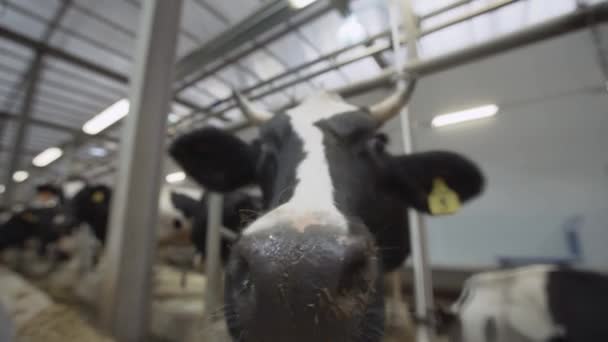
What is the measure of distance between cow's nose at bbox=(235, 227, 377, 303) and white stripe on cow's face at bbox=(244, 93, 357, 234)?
35 mm

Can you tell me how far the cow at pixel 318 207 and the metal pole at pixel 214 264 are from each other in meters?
0.72

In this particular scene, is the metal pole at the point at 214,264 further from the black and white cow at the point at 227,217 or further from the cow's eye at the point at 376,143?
the cow's eye at the point at 376,143

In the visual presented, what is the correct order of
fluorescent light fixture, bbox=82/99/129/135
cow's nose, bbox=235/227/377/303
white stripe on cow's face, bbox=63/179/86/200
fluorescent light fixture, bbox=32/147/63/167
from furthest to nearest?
fluorescent light fixture, bbox=32/147/63/167 → white stripe on cow's face, bbox=63/179/86/200 → fluorescent light fixture, bbox=82/99/129/135 → cow's nose, bbox=235/227/377/303

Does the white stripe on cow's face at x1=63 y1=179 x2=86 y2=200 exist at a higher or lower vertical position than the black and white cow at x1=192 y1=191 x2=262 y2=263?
higher

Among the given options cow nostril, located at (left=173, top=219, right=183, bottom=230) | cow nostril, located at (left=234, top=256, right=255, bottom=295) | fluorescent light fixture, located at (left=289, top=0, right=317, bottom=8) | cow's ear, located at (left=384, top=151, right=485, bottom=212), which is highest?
fluorescent light fixture, located at (left=289, top=0, right=317, bottom=8)

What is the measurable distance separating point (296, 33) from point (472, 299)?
3.23m

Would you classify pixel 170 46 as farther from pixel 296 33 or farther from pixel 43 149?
pixel 43 149

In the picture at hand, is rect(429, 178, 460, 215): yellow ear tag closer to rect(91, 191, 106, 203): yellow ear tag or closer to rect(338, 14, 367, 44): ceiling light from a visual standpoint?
rect(338, 14, 367, 44): ceiling light

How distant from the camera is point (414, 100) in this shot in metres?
1.92

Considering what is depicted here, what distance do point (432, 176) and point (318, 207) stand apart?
1444 mm

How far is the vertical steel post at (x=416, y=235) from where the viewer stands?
1.70m

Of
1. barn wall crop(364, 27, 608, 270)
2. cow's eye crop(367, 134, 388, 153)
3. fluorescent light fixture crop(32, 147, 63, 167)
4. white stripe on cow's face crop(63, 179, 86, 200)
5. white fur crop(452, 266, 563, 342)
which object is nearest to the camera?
barn wall crop(364, 27, 608, 270)

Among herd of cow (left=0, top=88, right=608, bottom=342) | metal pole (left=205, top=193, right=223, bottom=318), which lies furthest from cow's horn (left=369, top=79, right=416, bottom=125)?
metal pole (left=205, top=193, right=223, bottom=318)

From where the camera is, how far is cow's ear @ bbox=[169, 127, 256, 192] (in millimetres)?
2025
